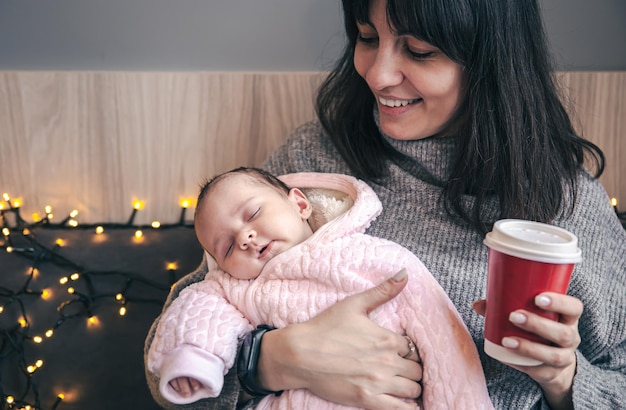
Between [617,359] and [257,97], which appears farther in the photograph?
[257,97]

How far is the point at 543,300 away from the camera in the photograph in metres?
0.93

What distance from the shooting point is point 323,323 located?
1.21 metres

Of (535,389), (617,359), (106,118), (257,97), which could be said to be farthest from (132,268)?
(617,359)

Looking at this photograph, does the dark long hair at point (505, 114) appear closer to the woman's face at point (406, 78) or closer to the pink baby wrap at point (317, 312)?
the woman's face at point (406, 78)

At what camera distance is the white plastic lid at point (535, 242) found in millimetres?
888

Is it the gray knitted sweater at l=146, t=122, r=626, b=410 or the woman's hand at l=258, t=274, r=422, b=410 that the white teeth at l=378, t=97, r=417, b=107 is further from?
the woman's hand at l=258, t=274, r=422, b=410

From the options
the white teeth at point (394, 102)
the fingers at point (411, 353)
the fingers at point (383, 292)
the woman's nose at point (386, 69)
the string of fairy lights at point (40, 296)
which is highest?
the woman's nose at point (386, 69)

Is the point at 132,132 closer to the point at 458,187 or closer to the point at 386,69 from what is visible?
the point at 386,69

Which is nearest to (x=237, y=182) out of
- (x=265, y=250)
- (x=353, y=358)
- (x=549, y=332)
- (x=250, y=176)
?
(x=250, y=176)

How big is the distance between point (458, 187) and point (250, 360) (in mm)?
627

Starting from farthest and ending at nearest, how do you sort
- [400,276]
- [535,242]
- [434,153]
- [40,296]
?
[40,296] < [434,153] < [400,276] < [535,242]

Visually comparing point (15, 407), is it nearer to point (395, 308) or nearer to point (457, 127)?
point (395, 308)

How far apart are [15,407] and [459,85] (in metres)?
1.52

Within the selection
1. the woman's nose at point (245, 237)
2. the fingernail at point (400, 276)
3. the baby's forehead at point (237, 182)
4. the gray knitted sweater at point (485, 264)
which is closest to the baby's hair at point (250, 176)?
the baby's forehead at point (237, 182)
